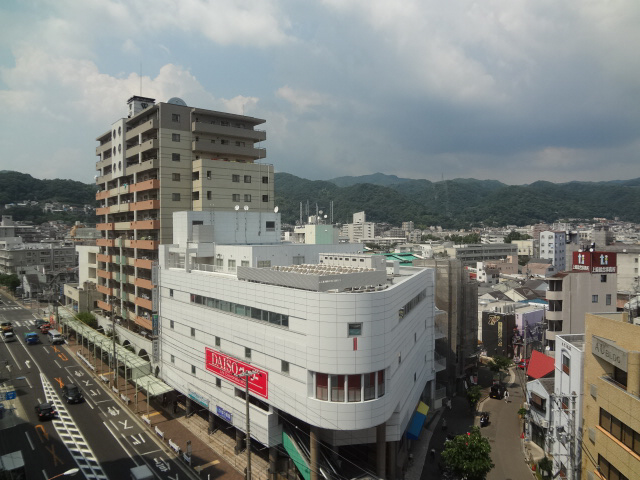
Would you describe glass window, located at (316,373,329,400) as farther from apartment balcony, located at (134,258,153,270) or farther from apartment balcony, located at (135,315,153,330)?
apartment balcony, located at (134,258,153,270)

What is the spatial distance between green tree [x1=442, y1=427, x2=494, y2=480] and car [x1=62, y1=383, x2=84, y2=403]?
3823cm

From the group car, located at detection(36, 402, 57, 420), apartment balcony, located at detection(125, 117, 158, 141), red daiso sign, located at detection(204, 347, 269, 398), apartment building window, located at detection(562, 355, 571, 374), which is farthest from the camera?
apartment balcony, located at detection(125, 117, 158, 141)

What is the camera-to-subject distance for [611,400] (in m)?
23.5

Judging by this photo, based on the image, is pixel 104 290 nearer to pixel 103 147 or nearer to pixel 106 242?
pixel 106 242

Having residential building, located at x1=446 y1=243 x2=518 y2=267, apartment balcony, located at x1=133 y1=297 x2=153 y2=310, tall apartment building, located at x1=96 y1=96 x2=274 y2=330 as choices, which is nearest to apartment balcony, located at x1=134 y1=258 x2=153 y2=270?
tall apartment building, located at x1=96 y1=96 x2=274 y2=330

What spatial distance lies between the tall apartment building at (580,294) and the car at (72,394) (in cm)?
5624

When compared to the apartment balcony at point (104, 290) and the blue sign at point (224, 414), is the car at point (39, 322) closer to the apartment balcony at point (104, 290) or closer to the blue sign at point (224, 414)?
the apartment balcony at point (104, 290)

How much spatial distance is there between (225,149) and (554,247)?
147 m

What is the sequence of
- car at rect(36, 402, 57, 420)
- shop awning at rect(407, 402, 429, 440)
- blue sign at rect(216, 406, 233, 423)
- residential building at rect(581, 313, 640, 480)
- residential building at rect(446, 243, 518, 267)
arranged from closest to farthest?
residential building at rect(581, 313, 640, 480)
blue sign at rect(216, 406, 233, 423)
shop awning at rect(407, 402, 429, 440)
car at rect(36, 402, 57, 420)
residential building at rect(446, 243, 518, 267)

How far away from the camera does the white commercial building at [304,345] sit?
85.4 ft

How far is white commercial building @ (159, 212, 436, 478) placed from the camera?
1024 inches

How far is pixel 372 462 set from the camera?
29.5 meters

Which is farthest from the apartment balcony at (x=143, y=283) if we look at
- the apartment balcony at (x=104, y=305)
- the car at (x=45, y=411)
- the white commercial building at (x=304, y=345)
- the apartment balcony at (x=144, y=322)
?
the car at (x=45, y=411)

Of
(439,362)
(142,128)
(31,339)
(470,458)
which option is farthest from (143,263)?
(470,458)
